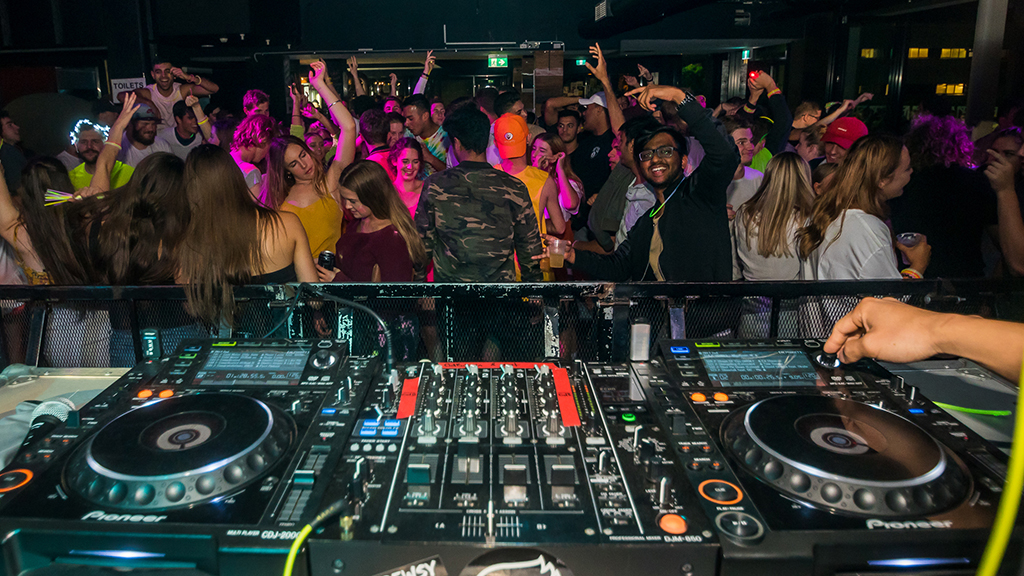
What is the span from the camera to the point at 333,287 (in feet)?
4.69

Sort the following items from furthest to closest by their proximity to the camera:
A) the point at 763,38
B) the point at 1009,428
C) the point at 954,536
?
the point at 763,38 → the point at 1009,428 → the point at 954,536

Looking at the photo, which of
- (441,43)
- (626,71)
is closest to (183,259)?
(441,43)

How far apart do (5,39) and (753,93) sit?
929cm

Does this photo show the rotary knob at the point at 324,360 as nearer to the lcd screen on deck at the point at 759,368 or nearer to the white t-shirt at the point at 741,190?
the lcd screen on deck at the point at 759,368

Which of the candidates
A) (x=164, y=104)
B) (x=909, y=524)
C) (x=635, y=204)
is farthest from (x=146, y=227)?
(x=164, y=104)

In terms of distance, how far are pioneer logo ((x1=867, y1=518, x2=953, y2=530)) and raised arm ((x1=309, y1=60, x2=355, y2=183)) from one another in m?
3.48

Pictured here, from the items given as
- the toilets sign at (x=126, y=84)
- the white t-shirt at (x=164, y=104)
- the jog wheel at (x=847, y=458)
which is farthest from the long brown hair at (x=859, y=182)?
the toilets sign at (x=126, y=84)

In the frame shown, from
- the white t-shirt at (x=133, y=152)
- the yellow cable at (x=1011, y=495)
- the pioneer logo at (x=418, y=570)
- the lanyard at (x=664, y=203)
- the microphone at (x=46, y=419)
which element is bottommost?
the pioneer logo at (x=418, y=570)

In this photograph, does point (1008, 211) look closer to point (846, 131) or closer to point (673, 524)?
point (846, 131)

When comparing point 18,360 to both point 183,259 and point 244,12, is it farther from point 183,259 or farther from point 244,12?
point 244,12

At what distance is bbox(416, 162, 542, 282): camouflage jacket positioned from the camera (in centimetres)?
279

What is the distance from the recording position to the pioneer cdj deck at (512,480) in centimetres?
82

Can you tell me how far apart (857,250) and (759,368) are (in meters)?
1.54

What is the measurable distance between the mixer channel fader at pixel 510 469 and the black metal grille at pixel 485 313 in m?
0.28
